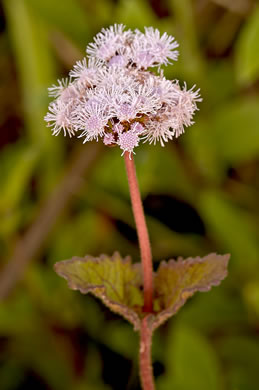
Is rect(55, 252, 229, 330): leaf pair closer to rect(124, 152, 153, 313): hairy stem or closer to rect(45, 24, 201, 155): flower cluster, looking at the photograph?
rect(124, 152, 153, 313): hairy stem

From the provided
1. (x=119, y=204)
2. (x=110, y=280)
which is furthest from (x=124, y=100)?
(x=119, y=204)

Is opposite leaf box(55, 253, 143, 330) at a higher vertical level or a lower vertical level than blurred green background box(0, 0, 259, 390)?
lower

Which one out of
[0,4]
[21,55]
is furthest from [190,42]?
[0,4]

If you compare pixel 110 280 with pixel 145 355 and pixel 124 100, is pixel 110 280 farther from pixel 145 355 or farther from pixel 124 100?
pixel 124 100

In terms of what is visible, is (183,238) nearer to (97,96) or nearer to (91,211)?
(91,211)

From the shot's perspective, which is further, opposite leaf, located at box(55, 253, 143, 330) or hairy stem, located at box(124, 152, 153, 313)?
opposite leaf, located at box(55, 253, 143, 330)

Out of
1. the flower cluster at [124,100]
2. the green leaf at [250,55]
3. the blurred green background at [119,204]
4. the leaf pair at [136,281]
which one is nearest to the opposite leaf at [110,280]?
the leaf pair at [136,281]

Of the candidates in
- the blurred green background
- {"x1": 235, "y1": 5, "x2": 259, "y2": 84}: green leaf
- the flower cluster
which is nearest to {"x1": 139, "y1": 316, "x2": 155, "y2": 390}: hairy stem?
the flower cluster
